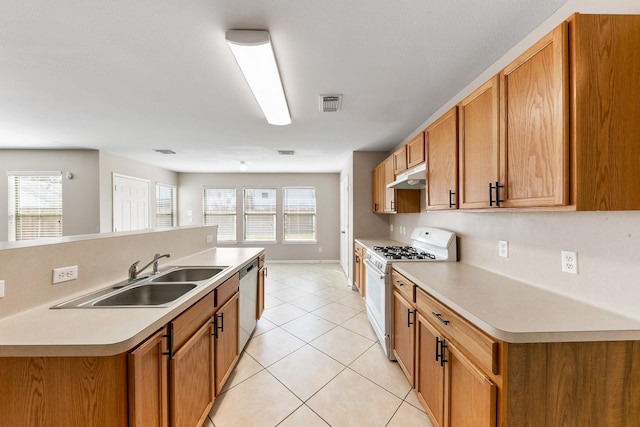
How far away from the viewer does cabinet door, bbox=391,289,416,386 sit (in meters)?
1.80

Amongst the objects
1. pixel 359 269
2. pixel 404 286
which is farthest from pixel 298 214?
pixel 404 286

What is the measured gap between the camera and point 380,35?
1.51m

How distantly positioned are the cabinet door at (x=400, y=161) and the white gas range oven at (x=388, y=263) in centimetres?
75

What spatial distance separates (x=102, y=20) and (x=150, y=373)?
1886mm

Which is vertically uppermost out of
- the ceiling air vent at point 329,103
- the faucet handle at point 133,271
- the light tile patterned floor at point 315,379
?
the ceiling air vent at point 329,103

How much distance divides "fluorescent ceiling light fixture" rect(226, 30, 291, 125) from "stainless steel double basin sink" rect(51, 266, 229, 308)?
150 centimetres

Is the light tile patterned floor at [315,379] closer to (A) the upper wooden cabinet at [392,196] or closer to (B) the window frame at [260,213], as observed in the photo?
(A) the upper wooden cabinet at [392,196]

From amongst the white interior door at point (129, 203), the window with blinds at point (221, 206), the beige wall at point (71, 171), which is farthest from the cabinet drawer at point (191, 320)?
the window with blinds at point (221, 206)

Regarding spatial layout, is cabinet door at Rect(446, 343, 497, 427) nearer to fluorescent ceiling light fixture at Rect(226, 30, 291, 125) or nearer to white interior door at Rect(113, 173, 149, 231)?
fluorescent ceiling light fixture at Rect(226, 30, 291, 125)

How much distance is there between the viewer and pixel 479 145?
5.16 ft

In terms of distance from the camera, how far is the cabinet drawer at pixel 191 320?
1.24 meters

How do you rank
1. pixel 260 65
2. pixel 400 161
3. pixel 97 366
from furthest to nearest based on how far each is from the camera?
pixel 400 161 < pixel 260 65 < pixel 97 366

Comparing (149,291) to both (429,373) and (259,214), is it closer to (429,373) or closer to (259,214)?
(429,373)

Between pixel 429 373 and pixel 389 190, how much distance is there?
2.28 m
